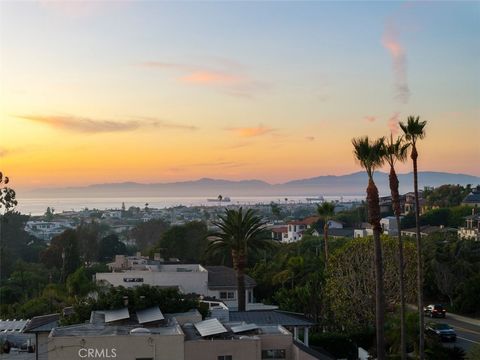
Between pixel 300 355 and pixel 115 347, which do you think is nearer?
pixel 115 347

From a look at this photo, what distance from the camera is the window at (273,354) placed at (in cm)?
2484

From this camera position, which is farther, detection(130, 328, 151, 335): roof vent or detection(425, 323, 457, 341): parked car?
detection(425, 323, 457, 341): parked car

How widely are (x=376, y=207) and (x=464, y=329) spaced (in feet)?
67.5

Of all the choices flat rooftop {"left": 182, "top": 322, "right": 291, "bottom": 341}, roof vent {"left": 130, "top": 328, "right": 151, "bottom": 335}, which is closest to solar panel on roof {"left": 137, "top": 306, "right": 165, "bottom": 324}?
flat rooftop {"left": 182, "top": 322, "right": 291, "bottom": 341}

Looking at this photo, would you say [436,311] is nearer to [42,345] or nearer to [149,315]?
[149,315]

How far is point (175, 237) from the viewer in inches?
3177

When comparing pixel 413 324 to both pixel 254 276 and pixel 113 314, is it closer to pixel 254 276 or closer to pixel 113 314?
pixel 113 314

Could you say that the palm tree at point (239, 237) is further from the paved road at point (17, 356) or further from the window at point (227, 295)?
the paved road at point (17, 356)

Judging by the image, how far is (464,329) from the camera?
4378 cm

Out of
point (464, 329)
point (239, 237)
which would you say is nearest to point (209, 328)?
point (239, 237)

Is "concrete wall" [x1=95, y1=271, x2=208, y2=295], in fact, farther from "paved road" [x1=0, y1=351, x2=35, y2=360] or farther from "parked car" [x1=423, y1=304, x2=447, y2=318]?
"paved road" [x1=0, y1=351, x2=35, y2=360]

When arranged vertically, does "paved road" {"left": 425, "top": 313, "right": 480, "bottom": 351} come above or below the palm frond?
below

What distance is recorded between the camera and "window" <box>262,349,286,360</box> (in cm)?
2484

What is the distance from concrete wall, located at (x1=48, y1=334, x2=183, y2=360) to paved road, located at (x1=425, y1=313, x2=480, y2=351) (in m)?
19.4
